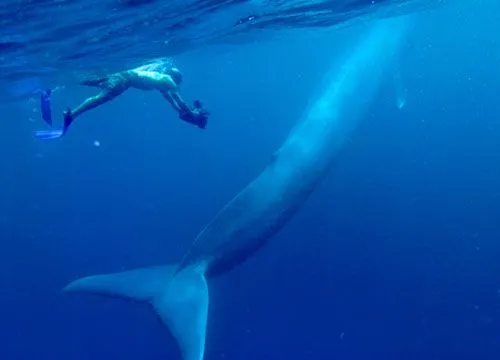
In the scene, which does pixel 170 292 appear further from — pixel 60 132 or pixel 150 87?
pixel 60 132

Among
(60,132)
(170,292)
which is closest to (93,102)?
(60,132)

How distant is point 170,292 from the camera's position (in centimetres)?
1367

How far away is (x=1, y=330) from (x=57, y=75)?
16246 mm

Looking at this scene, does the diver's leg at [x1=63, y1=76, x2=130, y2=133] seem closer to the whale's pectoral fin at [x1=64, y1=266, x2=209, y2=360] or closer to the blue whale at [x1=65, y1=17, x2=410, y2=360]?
the blue whale at [x1=65, y1=17, x2=410, y2=360]

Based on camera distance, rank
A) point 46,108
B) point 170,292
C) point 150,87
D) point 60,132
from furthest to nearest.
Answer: point 170,292, point 150,87, point 46,108, point 60,132

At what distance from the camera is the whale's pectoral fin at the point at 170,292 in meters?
11.7

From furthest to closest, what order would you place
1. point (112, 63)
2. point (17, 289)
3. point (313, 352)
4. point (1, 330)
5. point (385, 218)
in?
point (17, 289), point (1, 330), point (385, 218), point (112, 63), point (313, 352)

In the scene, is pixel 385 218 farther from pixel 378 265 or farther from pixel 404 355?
pixel 404 355

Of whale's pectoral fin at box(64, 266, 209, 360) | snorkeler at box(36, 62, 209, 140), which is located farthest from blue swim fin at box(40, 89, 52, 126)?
whale's pectoral fin at box(64, 266, 209, 360)

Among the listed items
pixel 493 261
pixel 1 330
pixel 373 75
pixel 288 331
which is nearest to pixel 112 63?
pixel 373 75

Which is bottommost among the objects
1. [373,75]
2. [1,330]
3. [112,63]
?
[1,330]

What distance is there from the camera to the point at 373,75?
22.5 m

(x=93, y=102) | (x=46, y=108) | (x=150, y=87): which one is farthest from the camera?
(x=150, y=87)

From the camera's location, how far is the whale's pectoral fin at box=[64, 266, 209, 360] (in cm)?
1173
